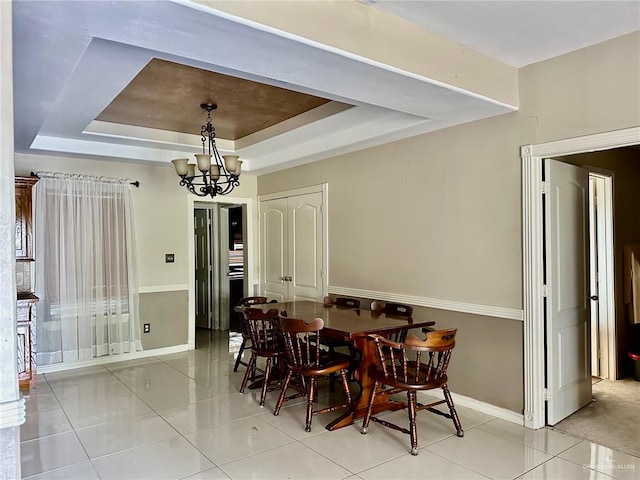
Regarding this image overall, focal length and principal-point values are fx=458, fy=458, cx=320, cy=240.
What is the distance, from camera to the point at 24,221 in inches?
185

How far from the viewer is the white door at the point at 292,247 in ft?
18.0

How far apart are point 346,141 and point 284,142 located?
2.95ft

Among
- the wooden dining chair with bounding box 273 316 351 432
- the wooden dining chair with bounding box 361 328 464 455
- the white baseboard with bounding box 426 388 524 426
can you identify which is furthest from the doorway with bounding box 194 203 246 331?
the wooden dining chair with bounding box 361 328 464 455

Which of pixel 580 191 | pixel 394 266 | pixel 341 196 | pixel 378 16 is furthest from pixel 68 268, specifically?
pixel 580 191

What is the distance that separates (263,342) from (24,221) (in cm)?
280

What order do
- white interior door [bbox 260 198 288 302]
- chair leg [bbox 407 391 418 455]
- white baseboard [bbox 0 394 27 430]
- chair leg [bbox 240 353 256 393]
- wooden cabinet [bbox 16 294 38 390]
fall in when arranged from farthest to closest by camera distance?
1. white interior door [bbox 260 198 288 302]
2. wooden cabinet [bbox 16 294 38 390]
3. chair leg [bbox 240 353 256 393]
4. chair leg [bbox 407 391 418 455]
5. white baseboard [bbox 0 394 27 430]

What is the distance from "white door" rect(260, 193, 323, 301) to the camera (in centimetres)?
550

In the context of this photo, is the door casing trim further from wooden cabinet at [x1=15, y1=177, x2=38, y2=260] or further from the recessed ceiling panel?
wooden cabinet at [x1=15, y1=177, x2=38, y2=260]

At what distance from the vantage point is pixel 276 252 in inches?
246

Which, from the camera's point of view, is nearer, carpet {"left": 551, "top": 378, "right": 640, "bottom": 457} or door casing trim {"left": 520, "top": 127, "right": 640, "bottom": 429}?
carpet {"left": 551, "top": 378, "right": 640, "bottom": 457}

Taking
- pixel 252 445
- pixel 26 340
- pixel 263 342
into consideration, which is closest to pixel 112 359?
pixel 26 340

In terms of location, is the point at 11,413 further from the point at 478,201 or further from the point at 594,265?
the point at 594,265

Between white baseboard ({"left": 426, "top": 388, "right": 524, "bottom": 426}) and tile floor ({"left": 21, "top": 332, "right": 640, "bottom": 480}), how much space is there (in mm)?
66

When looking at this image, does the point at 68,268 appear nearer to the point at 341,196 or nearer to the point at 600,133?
the point at 341,196
